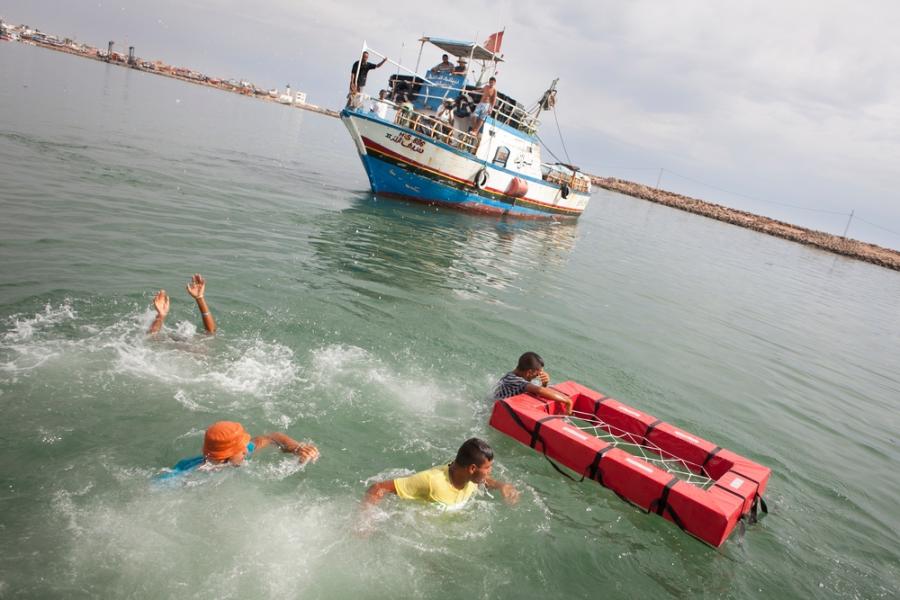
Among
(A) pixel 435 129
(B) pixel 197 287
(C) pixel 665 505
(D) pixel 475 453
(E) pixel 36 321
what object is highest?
(A) pixel 435 129

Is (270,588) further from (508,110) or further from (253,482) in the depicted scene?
(508,110)

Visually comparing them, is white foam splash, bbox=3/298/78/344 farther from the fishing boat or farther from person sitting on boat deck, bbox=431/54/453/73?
person sitting on boat deck, bbox=431/54/453/73

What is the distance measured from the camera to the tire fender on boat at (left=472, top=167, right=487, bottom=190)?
22.7 metres

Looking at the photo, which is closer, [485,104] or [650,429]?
[650,429]

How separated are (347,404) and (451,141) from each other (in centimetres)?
1725

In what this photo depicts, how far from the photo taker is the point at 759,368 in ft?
39.7

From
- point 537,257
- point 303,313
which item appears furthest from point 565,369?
point 537,257

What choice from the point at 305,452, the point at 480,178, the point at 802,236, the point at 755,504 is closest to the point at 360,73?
the point at 480,178

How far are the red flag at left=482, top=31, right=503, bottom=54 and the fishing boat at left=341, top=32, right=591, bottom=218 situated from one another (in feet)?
0.13

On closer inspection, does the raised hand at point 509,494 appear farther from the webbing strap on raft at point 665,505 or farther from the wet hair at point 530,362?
the wet hair at point 530,362

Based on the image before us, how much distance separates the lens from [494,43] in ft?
76.2

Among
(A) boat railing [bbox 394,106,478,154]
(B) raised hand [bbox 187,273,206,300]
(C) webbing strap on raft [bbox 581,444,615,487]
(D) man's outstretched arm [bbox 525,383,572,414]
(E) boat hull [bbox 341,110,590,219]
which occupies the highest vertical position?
(A) boat railing [bbox 394,106,478,154]

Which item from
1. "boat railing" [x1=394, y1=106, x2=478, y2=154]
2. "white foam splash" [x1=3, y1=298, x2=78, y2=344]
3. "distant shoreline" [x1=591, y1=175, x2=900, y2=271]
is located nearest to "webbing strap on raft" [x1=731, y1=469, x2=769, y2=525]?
"white foam splash" [x1=3, y1=298, x2=78, y2=344]

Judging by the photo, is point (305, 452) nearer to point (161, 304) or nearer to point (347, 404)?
point (347, 404)
